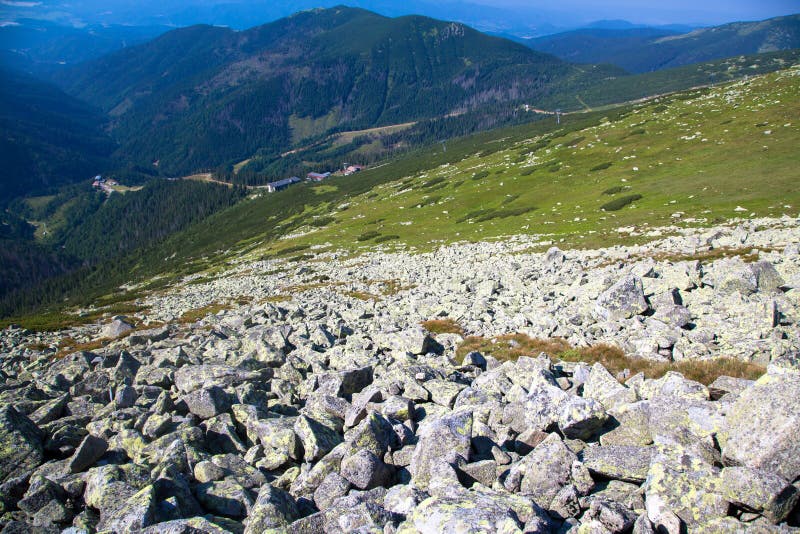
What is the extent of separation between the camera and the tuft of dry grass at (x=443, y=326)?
23784 mm

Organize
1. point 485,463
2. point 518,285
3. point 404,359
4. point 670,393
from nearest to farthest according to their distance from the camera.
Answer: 1. point 485,463
2. point 670,393
3. point 404,359
4. point 518,285

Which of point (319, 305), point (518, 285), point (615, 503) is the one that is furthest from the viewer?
point (319, 305)

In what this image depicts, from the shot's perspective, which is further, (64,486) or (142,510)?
(64,486)

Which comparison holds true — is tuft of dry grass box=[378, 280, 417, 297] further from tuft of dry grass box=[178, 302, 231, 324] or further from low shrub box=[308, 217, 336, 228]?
low shrub box=[308, 217, 336, 228]

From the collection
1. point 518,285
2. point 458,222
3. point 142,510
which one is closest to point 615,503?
point 142,510

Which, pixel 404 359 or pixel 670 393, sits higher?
pixel 670 393

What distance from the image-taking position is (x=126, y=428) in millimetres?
14391

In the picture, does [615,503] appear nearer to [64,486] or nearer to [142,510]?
[142,510]

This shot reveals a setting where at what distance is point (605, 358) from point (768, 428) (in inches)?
337

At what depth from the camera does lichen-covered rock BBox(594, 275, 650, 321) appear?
19.6 m

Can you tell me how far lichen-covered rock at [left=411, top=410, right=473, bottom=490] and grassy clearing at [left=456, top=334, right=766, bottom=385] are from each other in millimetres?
7298

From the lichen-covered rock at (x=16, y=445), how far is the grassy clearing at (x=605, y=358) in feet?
50.0

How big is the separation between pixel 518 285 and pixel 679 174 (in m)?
44.2

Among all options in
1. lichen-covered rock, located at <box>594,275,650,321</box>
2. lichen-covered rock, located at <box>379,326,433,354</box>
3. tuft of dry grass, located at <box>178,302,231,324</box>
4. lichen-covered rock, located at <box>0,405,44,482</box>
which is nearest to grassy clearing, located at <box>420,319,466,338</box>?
lichen-covered rock, located at <box>379,326,433,354</box>
